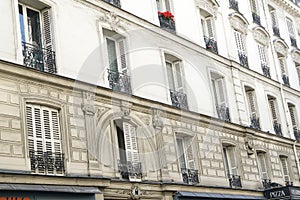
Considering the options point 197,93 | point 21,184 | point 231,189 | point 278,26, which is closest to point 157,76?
point 197,93

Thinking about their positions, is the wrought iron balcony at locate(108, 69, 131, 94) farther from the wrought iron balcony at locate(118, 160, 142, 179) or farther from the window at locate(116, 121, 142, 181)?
the wrought iron balcony at locate(118, 160, 142, 179)

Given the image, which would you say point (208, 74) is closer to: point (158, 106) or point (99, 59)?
point (158, 106)

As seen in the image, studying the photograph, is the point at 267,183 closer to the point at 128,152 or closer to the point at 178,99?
the point at 178,99

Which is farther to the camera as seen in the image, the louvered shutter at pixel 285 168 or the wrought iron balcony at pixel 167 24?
the louvered shutter at pixel 285 168

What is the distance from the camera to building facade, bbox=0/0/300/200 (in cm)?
1349

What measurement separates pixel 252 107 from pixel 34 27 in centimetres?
1235

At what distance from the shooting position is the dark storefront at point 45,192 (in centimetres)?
1197

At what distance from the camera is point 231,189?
2014 cm

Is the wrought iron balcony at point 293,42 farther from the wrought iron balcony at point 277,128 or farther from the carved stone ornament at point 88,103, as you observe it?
the carved stone ornament at point 88,103

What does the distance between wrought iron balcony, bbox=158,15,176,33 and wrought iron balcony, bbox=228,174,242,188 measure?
19.5 ft

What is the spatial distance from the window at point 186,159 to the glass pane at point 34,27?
20.8 feet

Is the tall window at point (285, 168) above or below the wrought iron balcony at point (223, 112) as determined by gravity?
below

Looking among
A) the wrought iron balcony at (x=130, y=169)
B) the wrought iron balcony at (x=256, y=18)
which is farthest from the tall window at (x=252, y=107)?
the wrought iron balcony at (x=130, y=169)

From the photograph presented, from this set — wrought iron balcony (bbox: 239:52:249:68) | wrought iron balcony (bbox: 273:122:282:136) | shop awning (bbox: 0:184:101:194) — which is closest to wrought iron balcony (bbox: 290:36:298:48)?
wrought iron balcony (bbox: 273:122:282:136)
